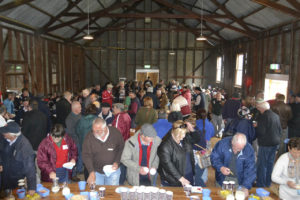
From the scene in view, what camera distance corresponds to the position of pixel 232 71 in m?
14.8

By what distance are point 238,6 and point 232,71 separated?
4.90 meters

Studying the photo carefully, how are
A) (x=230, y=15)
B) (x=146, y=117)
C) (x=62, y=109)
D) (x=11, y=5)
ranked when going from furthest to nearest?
(x=230, y=15) < (x=11, y=5) < (x=62, y=109) < (x=146, y=117)

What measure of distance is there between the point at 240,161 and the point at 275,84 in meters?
8.26

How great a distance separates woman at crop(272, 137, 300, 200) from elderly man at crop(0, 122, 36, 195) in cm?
308

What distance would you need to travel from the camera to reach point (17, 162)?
117 inches

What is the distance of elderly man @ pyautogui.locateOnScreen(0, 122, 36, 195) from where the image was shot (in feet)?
9.31

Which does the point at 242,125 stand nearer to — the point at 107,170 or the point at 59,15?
the point at 107,170

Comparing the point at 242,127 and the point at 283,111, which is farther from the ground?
the point at 283,111

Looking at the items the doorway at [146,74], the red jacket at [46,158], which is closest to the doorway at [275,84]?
the red jacket at [46,158]

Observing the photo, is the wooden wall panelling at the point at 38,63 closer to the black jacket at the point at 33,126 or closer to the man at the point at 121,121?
the black jacket at the point at 33,126

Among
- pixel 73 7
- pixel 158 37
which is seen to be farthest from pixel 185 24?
pixel 73 7

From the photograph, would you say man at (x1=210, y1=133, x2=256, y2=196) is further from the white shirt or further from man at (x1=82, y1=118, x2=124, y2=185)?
man at (x1=82, y1=118, x2=124, y2=185)

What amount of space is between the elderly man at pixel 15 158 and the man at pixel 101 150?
73cm

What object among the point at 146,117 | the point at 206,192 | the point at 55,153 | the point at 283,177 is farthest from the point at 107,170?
the point at 283,177
